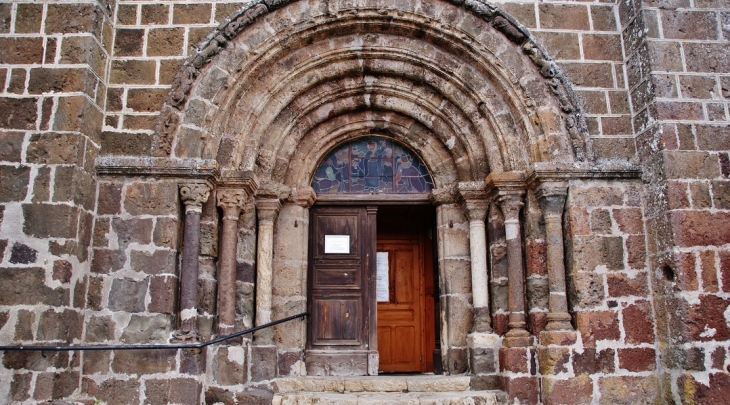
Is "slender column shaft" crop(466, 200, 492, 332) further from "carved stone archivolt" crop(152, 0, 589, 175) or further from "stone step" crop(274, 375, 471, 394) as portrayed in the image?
"stone step" crop(274, 375, 471, 394)

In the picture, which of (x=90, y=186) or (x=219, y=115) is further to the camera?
(x=219, y=115)

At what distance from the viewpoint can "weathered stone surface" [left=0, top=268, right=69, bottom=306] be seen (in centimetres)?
459

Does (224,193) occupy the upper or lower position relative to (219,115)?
lower

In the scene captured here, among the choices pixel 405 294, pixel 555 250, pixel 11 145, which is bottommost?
pixel 405 294

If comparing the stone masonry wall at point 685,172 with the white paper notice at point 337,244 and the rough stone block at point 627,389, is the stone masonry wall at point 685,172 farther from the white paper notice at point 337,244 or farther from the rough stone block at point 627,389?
the white paper notice at point 337,244

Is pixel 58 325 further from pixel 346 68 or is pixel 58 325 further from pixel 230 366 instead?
pixel 346 68

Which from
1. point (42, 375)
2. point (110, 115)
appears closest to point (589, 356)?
point (42, 375)

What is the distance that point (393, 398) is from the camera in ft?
16.8

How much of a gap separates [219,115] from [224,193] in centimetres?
71

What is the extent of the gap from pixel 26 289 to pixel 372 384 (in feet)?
9.48

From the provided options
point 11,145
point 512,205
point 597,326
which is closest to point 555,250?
point 512,205

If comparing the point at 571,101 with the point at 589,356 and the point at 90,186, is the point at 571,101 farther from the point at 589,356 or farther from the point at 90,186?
the point at 90,186

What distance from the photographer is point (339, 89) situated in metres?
6.13

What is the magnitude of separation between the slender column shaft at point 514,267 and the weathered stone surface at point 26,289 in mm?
3718
